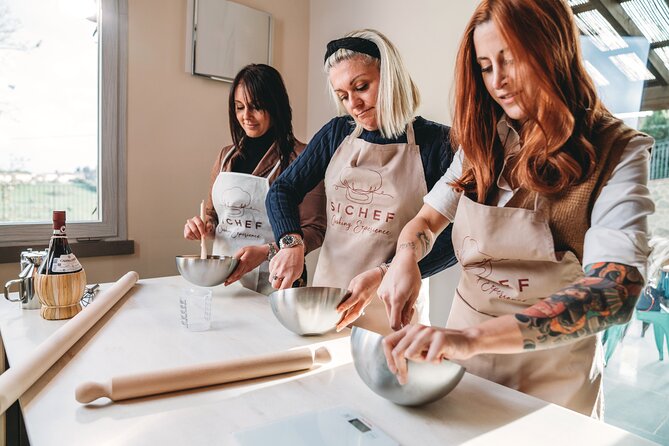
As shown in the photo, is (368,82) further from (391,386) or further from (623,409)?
(623,409)

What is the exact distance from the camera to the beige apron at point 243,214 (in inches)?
73.8

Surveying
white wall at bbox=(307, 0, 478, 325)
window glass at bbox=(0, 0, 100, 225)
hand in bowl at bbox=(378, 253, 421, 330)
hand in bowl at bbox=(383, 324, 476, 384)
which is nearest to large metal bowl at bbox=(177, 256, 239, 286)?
hand in bowl at bbox=(378, 253, 421, 330)

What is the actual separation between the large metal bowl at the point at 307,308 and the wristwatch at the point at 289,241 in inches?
14.9

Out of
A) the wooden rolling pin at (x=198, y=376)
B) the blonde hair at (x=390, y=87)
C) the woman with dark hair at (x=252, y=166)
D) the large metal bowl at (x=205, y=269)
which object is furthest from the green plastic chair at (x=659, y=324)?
the large metal bowl at (x=205, y=269)

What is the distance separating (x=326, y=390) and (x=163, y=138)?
2.12 m

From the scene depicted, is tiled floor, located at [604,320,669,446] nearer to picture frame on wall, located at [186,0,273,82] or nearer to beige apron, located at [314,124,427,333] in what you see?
beige apron, located at [314,124,427,333]

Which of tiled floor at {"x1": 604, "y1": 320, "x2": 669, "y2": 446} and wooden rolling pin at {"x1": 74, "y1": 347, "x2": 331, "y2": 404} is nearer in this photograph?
wooden rolling pin at {"x1": 74, "y1": 347, "x2": 331, "y2": 404}

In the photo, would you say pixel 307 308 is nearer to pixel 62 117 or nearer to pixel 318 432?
pixel 318 432

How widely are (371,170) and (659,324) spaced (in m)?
1.22

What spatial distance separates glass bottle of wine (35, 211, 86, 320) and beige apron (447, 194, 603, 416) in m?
1.03

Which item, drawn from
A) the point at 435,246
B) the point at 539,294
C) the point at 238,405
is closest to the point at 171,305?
the point at 238,405

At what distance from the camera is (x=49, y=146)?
2.29 meters

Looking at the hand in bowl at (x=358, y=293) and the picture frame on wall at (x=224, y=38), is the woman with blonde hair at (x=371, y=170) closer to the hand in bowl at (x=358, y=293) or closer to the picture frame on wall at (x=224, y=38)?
the hand in bowl at (x=358, y=293)

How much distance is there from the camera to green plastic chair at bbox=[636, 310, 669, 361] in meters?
1.69
